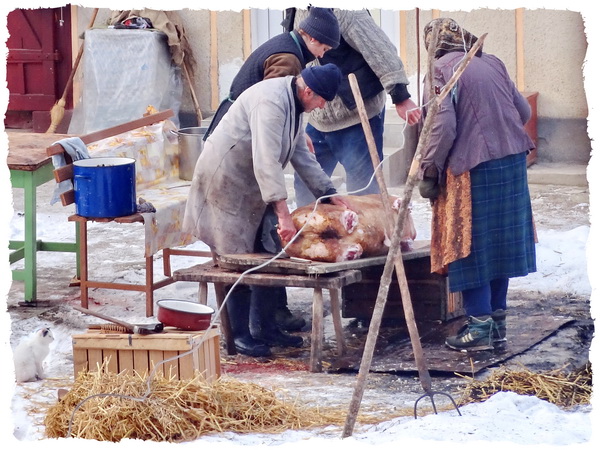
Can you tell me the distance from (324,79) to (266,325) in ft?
5.59

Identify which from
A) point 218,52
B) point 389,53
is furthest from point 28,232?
point 218,52

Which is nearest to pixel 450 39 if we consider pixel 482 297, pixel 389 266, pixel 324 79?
pixel 324 79

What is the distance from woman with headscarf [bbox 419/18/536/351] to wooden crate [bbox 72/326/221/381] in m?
1.68

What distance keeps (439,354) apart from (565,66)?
6.33 metres

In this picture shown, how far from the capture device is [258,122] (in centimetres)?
614

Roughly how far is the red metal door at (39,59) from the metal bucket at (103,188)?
6.91 m

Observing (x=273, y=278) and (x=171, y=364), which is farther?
(x=273, y=278)

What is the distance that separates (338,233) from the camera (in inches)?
250

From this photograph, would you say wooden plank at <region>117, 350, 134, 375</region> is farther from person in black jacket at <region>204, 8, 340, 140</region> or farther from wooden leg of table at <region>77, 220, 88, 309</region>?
wooden leg of table at <region>77, 220, 88, 309</region>

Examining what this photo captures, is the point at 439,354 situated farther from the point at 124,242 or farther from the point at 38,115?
the point at 38,115

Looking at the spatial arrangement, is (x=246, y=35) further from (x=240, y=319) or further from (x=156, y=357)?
(x=156, y=357)

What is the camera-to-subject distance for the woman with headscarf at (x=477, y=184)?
620 centimetres

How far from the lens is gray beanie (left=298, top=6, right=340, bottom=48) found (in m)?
6.67

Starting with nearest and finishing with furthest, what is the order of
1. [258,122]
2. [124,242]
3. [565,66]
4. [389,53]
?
[258,122] < [389,53] < [124,242] < [565,66]
